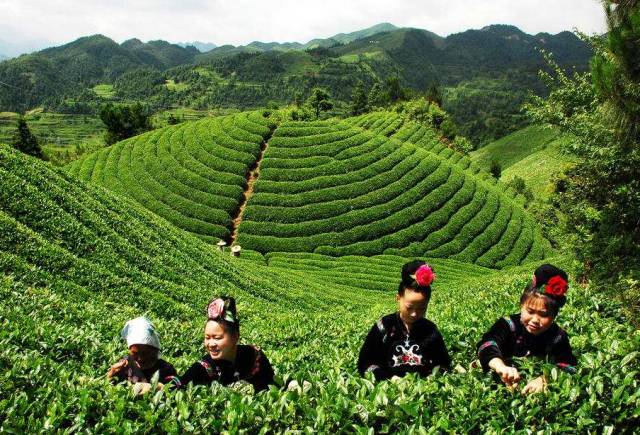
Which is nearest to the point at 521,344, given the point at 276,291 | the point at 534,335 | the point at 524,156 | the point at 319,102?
the point at 534,335

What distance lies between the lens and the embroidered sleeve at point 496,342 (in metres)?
4.68

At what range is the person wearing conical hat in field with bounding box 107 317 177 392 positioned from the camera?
4957mm

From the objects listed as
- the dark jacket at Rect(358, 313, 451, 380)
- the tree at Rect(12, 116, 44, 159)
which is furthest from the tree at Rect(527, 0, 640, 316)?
the tree at Rect(12, 116, 44, 159)

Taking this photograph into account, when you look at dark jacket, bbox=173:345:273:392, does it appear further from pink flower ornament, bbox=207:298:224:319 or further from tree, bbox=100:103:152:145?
tree, bbox=100:103:152:145

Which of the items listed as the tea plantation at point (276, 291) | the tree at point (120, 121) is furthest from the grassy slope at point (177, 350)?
the tree at point (120, 121)

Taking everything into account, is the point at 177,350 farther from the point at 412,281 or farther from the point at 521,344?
the point at 521,344

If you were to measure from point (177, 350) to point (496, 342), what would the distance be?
7.27 meters

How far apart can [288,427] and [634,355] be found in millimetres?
3833

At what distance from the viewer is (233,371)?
4883 millimetres

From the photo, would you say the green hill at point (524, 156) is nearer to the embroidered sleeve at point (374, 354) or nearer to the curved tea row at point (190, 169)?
the curved tea row at point (190, 169)

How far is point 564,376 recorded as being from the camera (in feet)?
14.6

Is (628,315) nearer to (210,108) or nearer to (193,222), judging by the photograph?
(193,222)

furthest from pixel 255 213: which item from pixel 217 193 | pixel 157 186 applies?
pixel 157 186

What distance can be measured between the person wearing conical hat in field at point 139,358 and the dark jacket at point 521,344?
3687 mm
